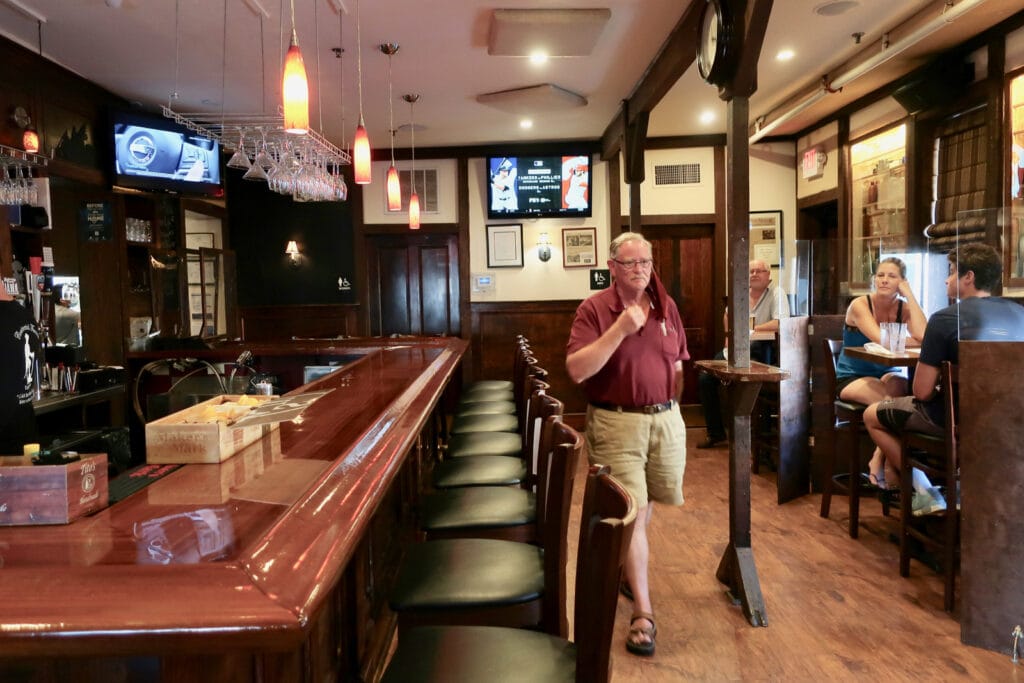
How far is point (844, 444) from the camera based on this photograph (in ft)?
15.5

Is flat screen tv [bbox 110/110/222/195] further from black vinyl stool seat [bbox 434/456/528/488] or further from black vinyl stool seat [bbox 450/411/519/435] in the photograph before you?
black vinyl stool seat [bbox 434/456/528/488]

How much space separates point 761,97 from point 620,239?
15.1 feet

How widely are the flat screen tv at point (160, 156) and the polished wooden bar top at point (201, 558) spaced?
5.06 metres

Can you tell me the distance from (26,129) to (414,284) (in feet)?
13.4

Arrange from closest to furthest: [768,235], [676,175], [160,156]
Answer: [160,156] → [676,175] → [768,235]

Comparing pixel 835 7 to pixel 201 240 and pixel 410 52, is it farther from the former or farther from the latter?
pixel 201 240

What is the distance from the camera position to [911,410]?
11.1 feet

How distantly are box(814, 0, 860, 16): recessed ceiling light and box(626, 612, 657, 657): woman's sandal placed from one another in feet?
12.3

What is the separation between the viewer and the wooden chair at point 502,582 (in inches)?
65.6

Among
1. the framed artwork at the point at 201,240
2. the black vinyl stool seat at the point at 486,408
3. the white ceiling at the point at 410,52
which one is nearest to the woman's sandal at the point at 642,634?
the black vinyl stool seat at the point at 486,408

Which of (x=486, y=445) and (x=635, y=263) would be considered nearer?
(x=635, y=263)

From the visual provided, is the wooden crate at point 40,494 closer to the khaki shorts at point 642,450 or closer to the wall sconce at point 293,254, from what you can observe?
the khaki shorts at point 642,450

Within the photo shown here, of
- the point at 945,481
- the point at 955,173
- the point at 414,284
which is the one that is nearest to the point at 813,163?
the point at 955,173

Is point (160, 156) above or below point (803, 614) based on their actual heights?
above
